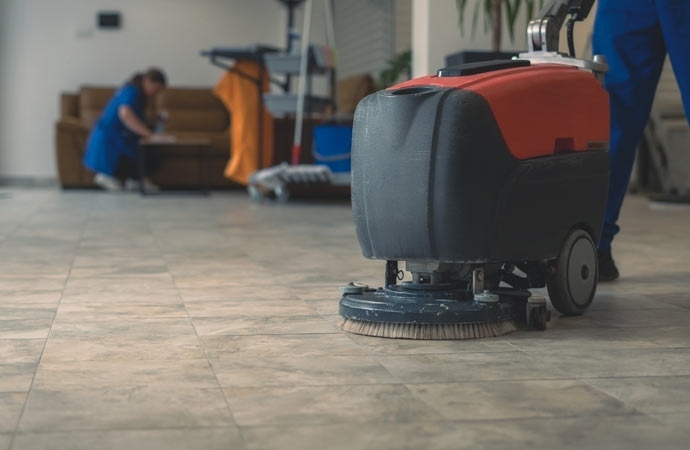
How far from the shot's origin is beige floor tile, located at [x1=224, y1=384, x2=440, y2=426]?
4.05 ft

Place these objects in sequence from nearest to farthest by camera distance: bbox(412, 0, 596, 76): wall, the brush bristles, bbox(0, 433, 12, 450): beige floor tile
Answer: bbox(0, 433, 12, 450): beige floor tile → the brush bristles → bbox(412, 0, 596, 76): wall

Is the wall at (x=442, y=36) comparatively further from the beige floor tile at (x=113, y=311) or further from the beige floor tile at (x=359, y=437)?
the beige floor tile at (x=359, y=437)

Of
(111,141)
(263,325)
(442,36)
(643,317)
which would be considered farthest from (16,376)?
(111,141)

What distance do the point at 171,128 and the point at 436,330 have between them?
7.07m

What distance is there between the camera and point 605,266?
2.53 meters

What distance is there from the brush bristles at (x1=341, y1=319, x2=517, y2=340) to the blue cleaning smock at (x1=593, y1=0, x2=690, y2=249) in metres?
0.84

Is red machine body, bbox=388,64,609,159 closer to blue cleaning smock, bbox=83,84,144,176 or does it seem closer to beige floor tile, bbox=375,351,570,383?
beige floor tile, bbox=375,351,570,383

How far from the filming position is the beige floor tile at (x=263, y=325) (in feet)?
6.04

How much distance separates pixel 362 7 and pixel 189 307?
7768 mm

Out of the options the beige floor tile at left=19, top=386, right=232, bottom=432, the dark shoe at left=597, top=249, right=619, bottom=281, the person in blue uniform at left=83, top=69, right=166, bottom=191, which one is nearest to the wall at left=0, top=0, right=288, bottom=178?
the person in blue uniform at left=83, top=69, right=166, bottom=191

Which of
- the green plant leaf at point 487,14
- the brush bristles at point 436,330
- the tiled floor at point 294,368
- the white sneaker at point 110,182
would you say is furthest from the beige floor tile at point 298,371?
the white sneaker at point 110,182

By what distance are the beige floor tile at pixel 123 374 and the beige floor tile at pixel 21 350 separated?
0.05 m

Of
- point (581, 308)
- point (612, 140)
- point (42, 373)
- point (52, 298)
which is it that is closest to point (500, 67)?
point (581, 308)

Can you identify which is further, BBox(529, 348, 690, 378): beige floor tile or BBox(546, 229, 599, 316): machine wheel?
BBox(546, 229, 599, 316): machine wheel
